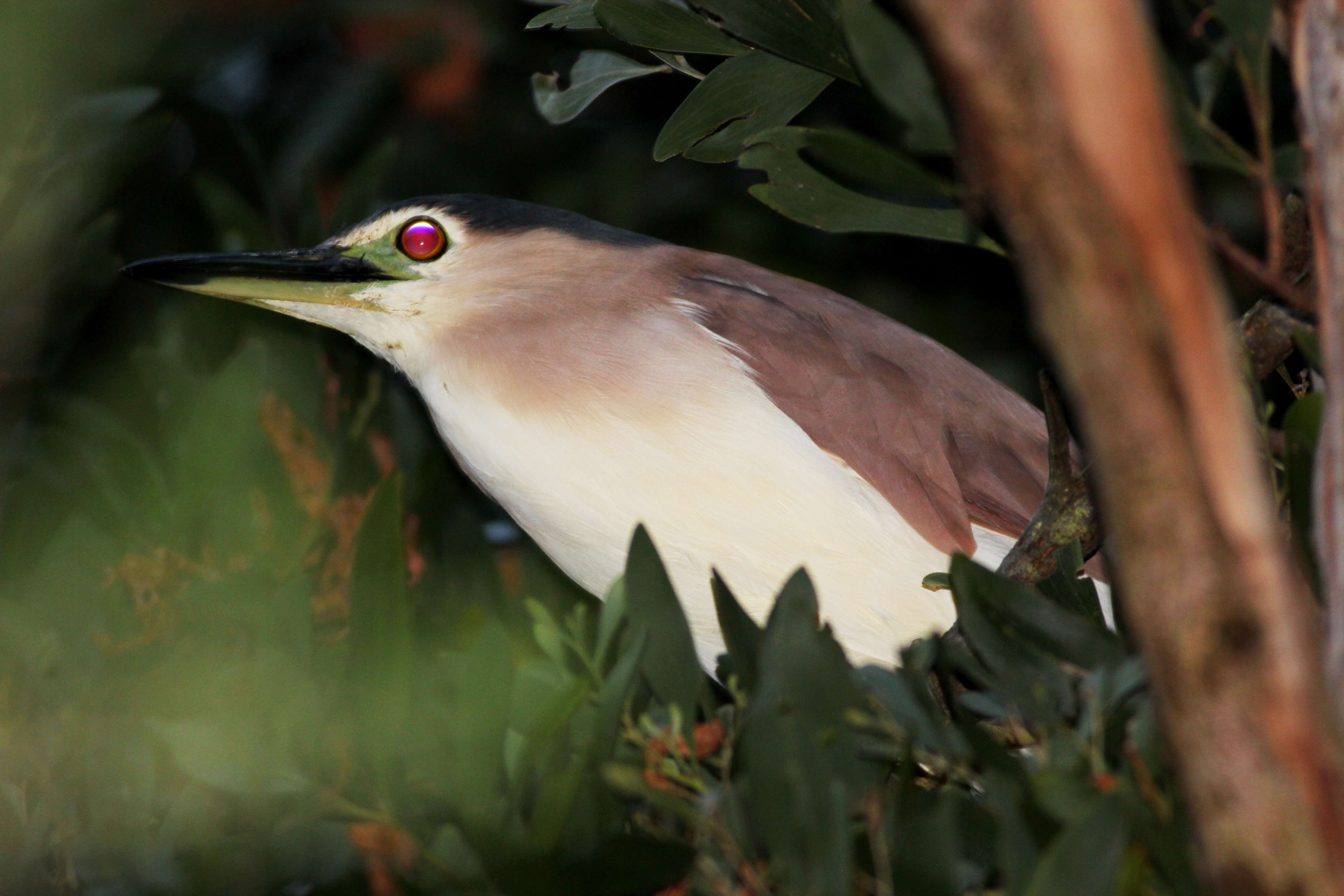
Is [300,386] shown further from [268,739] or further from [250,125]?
[250,125]

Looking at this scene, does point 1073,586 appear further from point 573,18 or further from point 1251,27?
point 573,18

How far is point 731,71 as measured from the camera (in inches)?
63.8

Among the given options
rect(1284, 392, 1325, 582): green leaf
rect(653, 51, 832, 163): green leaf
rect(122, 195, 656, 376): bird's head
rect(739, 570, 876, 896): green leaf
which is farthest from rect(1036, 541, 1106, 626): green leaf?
rect(122, 195, 656, 376): bird's head

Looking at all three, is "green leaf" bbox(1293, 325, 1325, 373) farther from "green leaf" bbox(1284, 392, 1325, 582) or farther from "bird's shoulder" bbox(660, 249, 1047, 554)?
"bird's shoulder" bbox(660, 249, 1047, 554)

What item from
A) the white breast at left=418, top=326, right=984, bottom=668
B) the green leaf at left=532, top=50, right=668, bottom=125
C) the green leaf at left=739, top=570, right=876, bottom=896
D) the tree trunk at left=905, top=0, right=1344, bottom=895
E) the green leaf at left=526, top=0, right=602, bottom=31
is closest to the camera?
the tree trunk at left=905, top=0, right=1344, bottom=895

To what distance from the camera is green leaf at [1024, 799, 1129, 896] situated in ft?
2.76

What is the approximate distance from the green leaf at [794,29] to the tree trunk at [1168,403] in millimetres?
769

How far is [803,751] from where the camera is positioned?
1.00m

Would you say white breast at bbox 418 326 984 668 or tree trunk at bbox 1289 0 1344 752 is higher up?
tree trunk at bbox 1289 0 1344 752

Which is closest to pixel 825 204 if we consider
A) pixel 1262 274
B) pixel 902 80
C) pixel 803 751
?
pixel 902 80

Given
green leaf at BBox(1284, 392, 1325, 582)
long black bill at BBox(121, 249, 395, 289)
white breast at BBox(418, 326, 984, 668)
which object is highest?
green leaf at BBox(1284, 392, 1325, 582)

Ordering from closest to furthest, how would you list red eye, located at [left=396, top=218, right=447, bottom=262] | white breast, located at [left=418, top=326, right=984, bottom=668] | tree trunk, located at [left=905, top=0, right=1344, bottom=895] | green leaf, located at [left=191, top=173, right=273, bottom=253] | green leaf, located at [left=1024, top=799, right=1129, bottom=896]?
tree trunk, located at [left=905, top=0, right=1344, bottom=895], green leaf, located at [left=1024, top=799, right=1129, bottom=896], white breast, located at [left=418, top=326, right=984, bottom=668], red eye, located at [left=396, top=218, right=447, bottom=262], green leaf, located at [left=191, top=173, right=273, bottom=253]

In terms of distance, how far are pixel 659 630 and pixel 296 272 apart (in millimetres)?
1423

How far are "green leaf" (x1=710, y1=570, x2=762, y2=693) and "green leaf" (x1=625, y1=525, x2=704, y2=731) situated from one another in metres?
0.04
